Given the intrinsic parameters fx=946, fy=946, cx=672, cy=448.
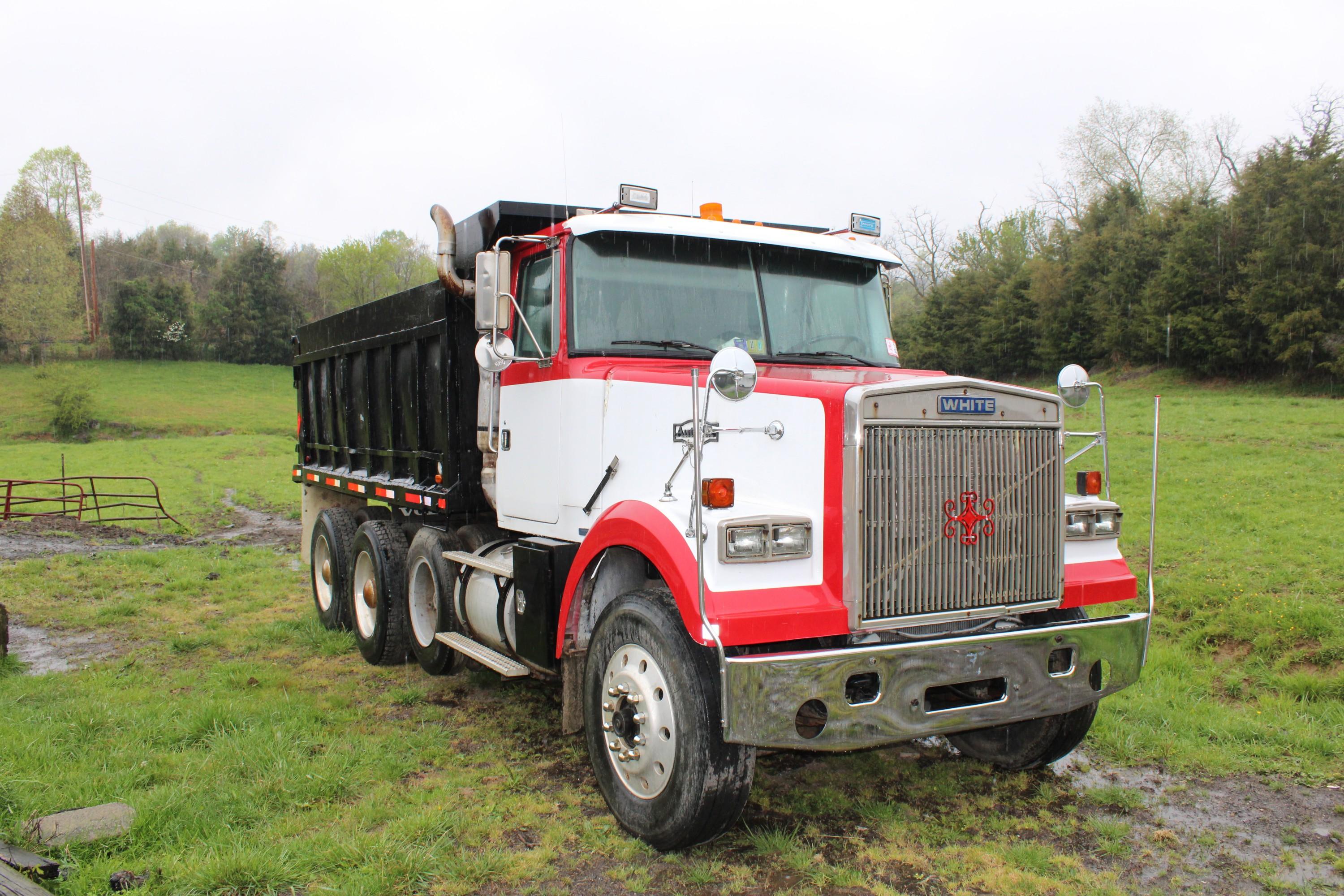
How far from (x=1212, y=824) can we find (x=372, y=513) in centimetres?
677

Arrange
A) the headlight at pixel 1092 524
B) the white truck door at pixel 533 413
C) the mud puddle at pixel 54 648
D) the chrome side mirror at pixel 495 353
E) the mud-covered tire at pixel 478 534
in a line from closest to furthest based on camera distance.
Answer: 1. the headlight at pixel 1092 524
2. the chrome side mirror at pixel 495 353
3. the white truck door at pixel 533 413
4. the mud-covered tire at pixel 478 534
5. the mud puddle at pixel 54 648

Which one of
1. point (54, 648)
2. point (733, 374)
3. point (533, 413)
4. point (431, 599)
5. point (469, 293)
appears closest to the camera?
point (733, 374)

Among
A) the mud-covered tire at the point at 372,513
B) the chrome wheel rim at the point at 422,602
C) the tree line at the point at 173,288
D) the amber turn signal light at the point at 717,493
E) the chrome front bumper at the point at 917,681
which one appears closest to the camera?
the chrome front bumper at the point at 917,681

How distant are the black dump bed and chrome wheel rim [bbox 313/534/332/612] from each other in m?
0.59

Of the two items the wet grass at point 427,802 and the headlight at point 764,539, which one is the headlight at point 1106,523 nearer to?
the wet grass at point 427,802

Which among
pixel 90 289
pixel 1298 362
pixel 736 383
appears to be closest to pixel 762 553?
pixel 736 383

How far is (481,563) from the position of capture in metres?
6.09

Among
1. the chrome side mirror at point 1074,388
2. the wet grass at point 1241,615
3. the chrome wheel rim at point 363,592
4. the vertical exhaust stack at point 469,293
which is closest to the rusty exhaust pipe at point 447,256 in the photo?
the vertical exhaust stack at point 469,293

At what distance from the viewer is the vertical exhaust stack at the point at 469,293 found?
622cm

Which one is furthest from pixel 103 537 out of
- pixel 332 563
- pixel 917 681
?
pixel 917 681

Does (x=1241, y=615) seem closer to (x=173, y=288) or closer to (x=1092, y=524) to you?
(x=1092, y=524)

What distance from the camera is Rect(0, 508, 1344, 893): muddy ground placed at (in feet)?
12.7

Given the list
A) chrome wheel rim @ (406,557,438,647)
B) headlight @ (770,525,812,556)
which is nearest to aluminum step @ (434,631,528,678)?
chrome wheel rim @ (406,557,438,647)

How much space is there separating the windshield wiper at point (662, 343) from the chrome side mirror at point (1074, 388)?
179 centimetres
